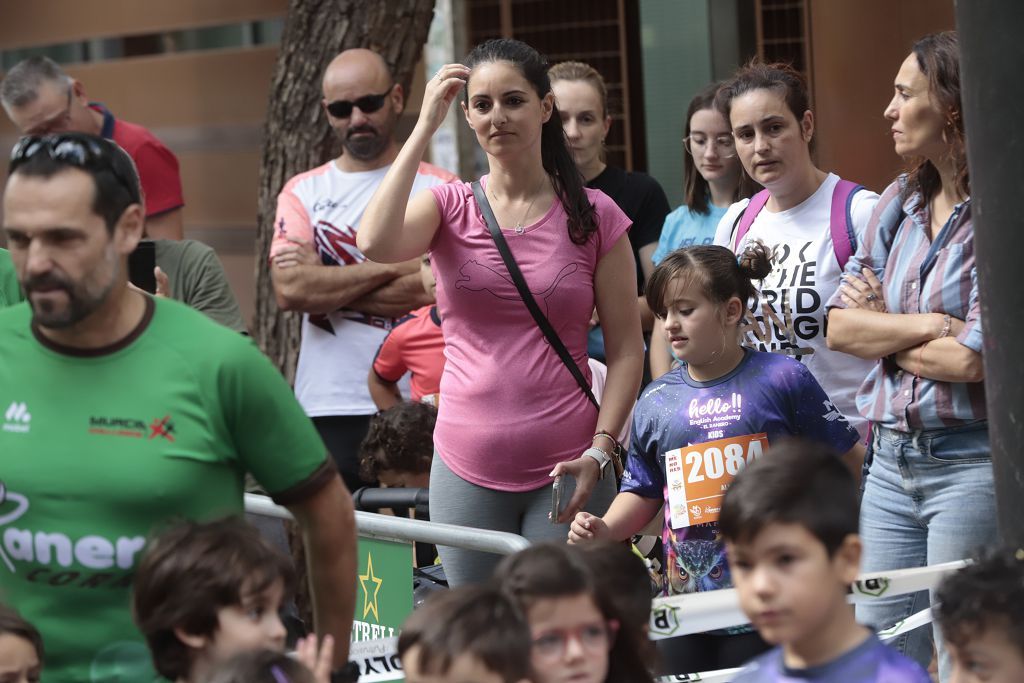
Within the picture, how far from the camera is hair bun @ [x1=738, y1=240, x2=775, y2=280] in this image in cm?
469

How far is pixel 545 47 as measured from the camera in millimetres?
9453

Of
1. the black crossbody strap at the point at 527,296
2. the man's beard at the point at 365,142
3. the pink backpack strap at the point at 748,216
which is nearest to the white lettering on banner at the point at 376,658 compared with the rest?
the black crossbody strap at the point at 527,296

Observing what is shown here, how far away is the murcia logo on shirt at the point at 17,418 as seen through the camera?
2.85 meters

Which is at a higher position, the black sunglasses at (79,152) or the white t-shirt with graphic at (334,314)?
the black sunglasses at (79,152)

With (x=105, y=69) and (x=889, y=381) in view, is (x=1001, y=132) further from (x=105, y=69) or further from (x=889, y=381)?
(x=105, y=69)

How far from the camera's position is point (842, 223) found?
16.0 ft

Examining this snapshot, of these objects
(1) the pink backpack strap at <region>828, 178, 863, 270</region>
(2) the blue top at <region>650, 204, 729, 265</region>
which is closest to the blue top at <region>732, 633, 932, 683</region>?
(1) the pink backpack strap at <region>828, 178, 863, 270</region>

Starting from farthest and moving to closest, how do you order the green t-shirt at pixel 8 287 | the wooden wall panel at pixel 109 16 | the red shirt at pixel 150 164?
the wooden wall panel at pixel 109 16 < the red shirt at pixel 150 164 < the green t-shirt at pixel 8 287

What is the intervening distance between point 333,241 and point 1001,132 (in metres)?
3.53

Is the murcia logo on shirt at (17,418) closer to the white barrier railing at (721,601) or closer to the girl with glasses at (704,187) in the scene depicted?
the white barrier railing at (721,601)

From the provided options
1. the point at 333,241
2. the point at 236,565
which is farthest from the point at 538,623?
the point at 333,241

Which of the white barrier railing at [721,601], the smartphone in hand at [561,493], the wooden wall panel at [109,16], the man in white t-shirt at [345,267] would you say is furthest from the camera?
the wooden wall panel at [109,16]

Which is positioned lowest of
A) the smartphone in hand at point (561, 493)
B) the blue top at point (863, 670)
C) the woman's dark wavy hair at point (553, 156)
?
the smartphone in hand at point (561, 493)

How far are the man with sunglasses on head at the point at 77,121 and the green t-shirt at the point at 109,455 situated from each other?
10.1ft
